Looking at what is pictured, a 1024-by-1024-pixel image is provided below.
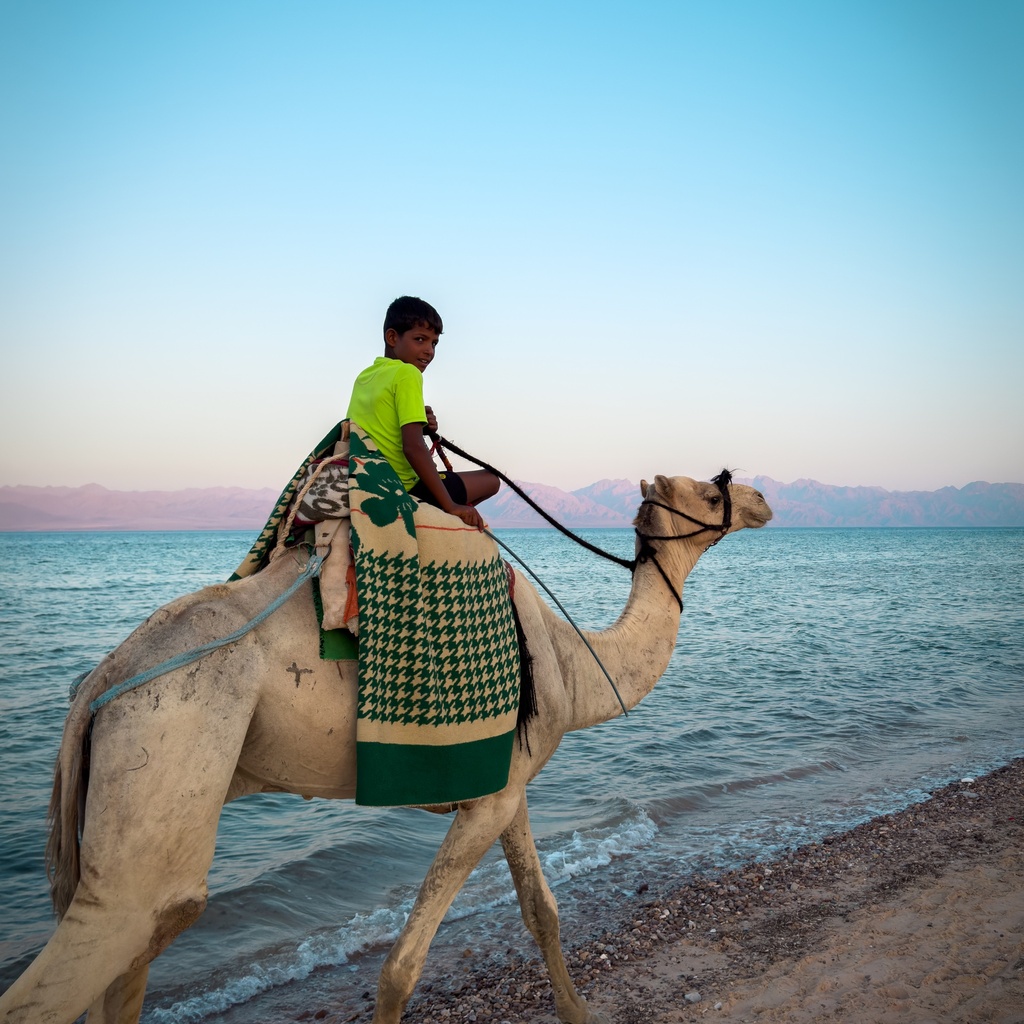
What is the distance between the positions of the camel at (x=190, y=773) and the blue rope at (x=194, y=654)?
0.09 feet

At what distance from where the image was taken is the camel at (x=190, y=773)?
2.53m

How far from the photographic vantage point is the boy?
349cm

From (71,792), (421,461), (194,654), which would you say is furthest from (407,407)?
(71,792)

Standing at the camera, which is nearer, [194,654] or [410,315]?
[194,654]

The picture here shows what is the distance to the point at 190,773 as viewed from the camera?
8.73ft

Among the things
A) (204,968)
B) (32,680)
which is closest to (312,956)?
(204,968)

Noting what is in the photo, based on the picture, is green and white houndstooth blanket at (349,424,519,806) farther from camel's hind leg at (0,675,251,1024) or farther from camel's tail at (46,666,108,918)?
camel's tail at (46,666,108,918)

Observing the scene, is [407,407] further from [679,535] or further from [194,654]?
[679,535]

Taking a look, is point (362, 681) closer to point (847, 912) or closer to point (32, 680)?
point (847, 912)

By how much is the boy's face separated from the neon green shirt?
113mm

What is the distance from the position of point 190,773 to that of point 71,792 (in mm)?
422

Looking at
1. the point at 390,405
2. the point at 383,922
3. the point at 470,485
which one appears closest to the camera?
the point at 390,405

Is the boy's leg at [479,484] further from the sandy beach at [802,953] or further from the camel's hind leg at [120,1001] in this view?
the sandy beach at [802,953]

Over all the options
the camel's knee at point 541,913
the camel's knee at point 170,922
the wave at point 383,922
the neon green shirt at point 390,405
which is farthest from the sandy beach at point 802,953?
the neon green shirt at point 390,405
